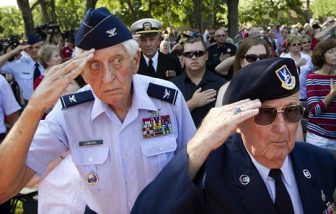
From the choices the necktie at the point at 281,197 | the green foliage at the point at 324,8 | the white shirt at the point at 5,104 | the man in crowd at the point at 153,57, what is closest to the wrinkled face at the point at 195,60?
the man in crowd at the point at 153,57

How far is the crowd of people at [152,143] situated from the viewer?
1746 millimetres

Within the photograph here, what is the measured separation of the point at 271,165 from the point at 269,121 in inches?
7.0

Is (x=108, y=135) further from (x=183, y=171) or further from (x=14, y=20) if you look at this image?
(x=14, y=20)

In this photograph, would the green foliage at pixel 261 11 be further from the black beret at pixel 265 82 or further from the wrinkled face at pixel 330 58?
the black beret at pixel 265 82

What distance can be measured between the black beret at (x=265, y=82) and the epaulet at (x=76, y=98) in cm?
87

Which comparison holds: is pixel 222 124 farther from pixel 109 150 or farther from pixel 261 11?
pixel 261 11

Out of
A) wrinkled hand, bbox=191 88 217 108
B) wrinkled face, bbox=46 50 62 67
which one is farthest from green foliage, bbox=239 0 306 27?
wrinkled hand, bbox=191 88 217 108

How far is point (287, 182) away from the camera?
6.28 feet

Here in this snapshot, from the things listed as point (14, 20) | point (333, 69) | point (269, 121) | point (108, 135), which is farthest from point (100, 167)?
point (14, 20)

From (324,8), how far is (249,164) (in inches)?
2860

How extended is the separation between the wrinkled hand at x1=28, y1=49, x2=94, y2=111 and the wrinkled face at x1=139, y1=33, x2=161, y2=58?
4018 millimetres

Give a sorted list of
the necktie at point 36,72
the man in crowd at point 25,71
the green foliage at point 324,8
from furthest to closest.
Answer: the green foliage at point 324,8
the man in crowd at point 25,71
the necktie at point 36,72

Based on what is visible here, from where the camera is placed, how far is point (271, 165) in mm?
1867

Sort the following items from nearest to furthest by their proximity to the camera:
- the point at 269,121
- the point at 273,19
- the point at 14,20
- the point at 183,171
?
the point at 183,171
the point at 269,121
the point at 273,19
the point at 14,20
